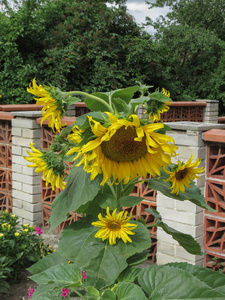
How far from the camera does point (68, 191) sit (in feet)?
5.34

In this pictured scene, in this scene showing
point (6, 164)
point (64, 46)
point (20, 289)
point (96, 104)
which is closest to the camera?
point (96, 104)

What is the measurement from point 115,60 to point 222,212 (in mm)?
11824

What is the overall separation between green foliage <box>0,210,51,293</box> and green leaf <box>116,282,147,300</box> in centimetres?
232

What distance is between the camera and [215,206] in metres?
3.65

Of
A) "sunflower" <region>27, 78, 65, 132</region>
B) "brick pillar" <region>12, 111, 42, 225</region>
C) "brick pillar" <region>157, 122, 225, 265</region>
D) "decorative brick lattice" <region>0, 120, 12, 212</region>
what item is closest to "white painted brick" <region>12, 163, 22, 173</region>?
"brick pillar" <region>12, 111, 42, 225</region>

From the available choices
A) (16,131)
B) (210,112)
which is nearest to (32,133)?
(16,131)

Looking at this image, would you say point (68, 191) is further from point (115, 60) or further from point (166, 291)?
point (115, 60)

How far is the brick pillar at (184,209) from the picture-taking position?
3593 millimetres

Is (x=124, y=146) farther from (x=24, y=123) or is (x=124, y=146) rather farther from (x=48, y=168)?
(x=24, y=123)

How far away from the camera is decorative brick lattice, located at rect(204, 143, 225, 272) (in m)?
3.59

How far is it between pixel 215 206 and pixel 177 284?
2302mm

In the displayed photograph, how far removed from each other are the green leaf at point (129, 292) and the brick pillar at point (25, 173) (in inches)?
148

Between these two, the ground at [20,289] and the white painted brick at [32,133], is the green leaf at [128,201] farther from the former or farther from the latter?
the white painted brick at [32,133]

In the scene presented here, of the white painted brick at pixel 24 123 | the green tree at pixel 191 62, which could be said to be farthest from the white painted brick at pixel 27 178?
the green tree at pixel 191 62
